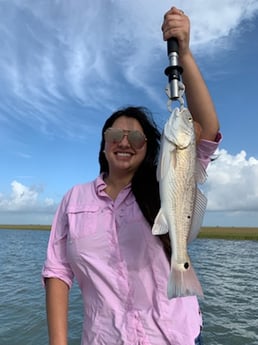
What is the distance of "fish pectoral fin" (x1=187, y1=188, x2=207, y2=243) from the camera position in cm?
270

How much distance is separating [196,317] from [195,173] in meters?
1.07

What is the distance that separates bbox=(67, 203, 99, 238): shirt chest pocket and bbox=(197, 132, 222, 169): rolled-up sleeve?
93cm

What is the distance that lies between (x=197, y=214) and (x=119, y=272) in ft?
2.41

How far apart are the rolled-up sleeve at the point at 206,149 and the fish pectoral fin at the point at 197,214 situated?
28 cm

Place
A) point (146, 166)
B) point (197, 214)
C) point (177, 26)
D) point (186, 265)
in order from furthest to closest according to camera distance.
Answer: point (146, 166)
point (177, 26)
point (197, 214)
point (186, 265)

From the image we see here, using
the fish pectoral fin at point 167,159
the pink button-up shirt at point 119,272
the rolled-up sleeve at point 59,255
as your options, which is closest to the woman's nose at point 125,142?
the pink button-up shirt at point 119,272

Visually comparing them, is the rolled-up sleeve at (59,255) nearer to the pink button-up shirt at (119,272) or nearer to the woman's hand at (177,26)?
the pink button-up shirt at (119,272)

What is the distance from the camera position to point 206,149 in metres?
2.95

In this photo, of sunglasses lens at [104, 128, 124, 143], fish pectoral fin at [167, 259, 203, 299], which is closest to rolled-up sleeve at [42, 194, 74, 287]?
sunglasses lens at [104, 128, 124, 143]

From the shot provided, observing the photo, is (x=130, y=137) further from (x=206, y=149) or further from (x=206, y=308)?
(x=206, y=308)

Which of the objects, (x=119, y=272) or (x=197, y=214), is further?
(x=119, y=272)

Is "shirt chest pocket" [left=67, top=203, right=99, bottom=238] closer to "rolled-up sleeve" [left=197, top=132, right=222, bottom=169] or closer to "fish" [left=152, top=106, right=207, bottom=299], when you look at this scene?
"fish" [left=152, top=106, right=207, bottom=299]

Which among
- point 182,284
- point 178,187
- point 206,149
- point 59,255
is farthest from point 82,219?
point 206,149

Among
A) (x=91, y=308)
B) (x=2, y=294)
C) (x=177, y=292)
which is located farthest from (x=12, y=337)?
(x=177, y=292)
